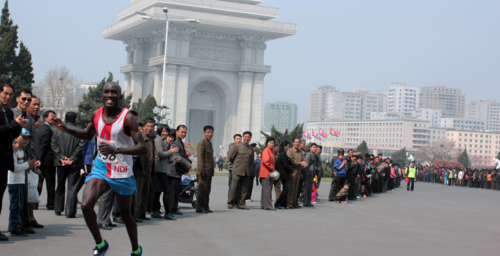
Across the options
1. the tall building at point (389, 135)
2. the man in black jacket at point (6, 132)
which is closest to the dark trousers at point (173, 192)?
the man in black jacket at point (6, 132)

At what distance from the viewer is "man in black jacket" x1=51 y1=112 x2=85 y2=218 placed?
9.73 meters

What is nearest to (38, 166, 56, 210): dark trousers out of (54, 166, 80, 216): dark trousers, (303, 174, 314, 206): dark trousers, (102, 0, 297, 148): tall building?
(54, 166, 80, 216): dark trousers

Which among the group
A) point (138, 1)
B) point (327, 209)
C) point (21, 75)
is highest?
point (138, 1)

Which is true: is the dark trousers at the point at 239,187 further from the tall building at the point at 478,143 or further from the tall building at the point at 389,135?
the tall building at the point at 478,143

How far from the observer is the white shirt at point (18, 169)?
24.6ft

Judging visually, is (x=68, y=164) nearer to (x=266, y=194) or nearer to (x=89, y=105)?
(x=266, y=194)

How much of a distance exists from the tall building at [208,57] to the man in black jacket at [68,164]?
4064 cm

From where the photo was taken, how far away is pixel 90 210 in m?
5.54

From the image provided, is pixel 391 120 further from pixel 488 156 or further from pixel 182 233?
pixel 182 233

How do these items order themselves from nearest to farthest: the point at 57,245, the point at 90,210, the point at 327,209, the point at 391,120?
the point at 90,210 → the point at 57,245 → the point at 327,209 → the point at 391,120

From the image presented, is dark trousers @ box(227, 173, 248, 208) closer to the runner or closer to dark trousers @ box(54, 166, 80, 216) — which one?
dark trousers @ box(54, 166, 80, 216)

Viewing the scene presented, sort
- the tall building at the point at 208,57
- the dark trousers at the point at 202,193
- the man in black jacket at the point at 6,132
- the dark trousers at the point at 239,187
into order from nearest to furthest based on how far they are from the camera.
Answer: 1. the man in black jacket at the point at 6,132
2. the dark trousers at the point at 202,193
3. the dark trousers at the point at 239,187
4. the tall building at the point at 208,57

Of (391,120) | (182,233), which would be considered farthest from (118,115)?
(391,120)

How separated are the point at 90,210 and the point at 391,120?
164009 millimetres
